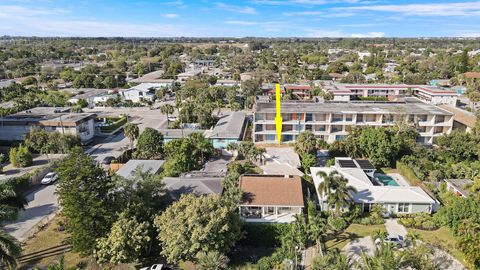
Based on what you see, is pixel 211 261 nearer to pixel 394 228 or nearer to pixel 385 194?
pixel 394 228

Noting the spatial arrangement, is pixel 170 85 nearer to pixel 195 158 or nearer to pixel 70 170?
pixel 195 158

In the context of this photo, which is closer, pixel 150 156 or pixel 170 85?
pixel 150 156

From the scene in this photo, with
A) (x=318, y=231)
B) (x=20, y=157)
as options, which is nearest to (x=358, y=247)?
(x=318, y=231)

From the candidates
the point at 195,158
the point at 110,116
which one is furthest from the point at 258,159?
the point at 110,116

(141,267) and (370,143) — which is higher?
(370,143)

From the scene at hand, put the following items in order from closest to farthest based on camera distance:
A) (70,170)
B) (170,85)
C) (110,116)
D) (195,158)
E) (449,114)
→ (70,170) → (195,158) → (449,114) → (110,116) → (170,85)

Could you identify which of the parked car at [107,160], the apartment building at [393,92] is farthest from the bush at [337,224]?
the apartment building at [393,92]

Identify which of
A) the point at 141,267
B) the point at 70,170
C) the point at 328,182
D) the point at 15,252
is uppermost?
the point at 70,170

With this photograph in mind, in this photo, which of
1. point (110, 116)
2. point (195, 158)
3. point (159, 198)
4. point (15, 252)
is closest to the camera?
point (15, 252)
